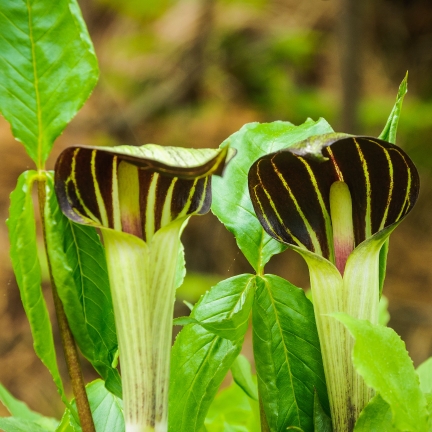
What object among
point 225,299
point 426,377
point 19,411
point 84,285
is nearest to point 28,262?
point 84,285

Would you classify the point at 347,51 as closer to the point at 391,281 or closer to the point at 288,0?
the point at 391,281

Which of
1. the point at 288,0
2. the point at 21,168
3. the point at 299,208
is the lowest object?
the point at 299,208

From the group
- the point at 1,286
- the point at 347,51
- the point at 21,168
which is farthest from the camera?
the point at 21,168

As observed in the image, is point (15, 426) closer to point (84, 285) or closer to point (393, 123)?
point (84, 285)

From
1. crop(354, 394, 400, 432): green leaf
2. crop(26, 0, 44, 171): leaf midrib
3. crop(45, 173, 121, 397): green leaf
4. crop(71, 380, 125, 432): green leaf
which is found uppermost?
crop(26, 0, 44, 171): leaf midrib

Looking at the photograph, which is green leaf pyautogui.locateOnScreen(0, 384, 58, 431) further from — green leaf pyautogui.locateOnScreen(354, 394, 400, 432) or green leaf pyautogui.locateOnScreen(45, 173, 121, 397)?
green leaf pyautogui.locateOnScreen(354, 394, 400, 432)

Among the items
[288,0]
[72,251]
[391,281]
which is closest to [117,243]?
[72,251]

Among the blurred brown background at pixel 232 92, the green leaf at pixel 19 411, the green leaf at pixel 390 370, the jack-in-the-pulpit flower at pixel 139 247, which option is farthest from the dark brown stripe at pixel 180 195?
the blurred brown background at pixel 232 92

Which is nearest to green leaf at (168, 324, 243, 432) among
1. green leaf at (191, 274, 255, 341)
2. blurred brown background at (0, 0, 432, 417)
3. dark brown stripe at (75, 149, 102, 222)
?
green leaf at (191, 274, 255, 341)
